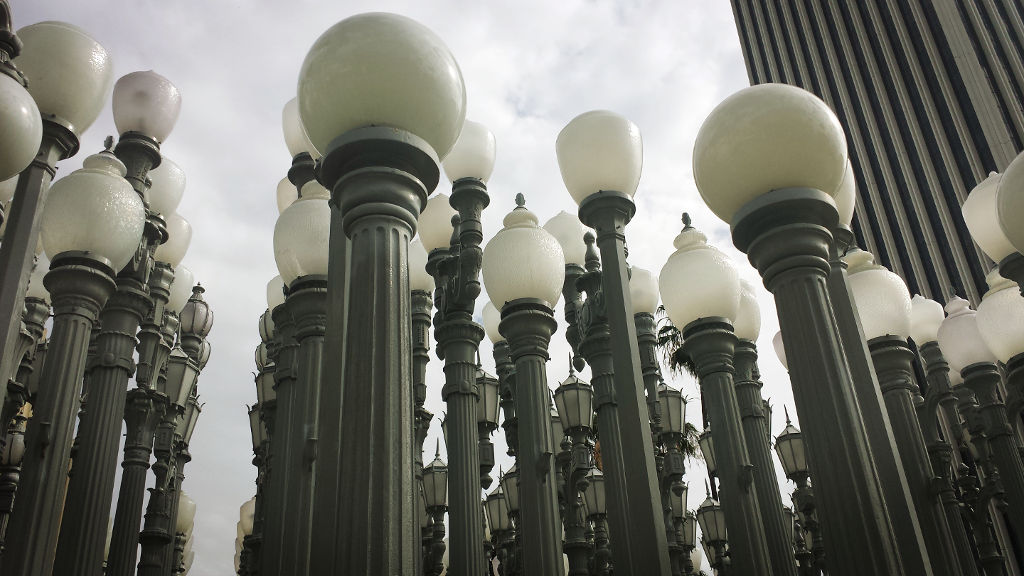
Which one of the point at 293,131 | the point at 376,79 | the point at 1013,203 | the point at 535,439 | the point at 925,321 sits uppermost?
the point at 293,131

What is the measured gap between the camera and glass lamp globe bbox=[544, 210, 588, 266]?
30.1ft

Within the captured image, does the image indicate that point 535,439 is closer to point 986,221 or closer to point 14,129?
point 14,129

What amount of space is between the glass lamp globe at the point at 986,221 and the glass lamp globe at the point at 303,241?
600 cm

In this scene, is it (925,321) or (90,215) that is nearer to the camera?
(90,215)

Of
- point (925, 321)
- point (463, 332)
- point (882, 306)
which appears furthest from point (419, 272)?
point (925, 321)

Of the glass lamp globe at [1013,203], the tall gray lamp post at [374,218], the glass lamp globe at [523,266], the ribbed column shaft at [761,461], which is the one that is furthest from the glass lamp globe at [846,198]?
the tall gray lamp post at [374,218]

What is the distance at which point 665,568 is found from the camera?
5250 millimetres

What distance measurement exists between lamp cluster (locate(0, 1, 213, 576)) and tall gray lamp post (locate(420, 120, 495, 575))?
2.75 m

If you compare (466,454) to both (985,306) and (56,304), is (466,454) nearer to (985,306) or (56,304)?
(56,304)

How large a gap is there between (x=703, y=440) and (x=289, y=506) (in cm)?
769

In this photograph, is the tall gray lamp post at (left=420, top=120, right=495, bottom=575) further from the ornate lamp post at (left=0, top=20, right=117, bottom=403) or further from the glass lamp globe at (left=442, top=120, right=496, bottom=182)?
the ornate lamp post at (left=0, top=20, right=117, bottom=403)

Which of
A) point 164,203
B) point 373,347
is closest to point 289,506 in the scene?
point 373,347

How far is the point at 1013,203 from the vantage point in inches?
219

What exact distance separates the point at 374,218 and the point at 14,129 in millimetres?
2206
